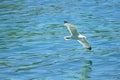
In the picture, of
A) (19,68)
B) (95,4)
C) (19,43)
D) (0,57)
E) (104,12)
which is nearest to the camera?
(19,68)

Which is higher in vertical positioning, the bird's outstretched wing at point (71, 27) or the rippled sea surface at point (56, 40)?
the bird's outstretched wing at point (71, 27)

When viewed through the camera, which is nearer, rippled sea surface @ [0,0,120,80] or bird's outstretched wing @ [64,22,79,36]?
bird's outstretched wing @ [64,22,79,36]

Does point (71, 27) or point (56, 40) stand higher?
point (71, 27)

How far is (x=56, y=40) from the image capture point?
25.2m

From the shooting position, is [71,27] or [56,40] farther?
[56,40]

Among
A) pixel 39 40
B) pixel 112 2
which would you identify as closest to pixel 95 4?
pixel 112 2

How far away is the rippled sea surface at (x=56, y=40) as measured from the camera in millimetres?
20328

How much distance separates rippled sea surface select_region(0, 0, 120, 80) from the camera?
20328 mm

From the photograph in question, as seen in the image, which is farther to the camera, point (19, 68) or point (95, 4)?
point (95, 4)

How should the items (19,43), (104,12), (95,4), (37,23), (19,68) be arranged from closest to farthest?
1. (19,68)
2. (19,43)
3. (37,23)
4. (104,12)
5. (95,4)

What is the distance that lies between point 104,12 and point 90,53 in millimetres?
8055

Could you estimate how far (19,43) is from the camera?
24.8m

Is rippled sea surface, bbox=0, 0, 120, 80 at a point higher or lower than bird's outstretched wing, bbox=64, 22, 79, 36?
lower

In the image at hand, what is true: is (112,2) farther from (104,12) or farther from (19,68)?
(19,68)
